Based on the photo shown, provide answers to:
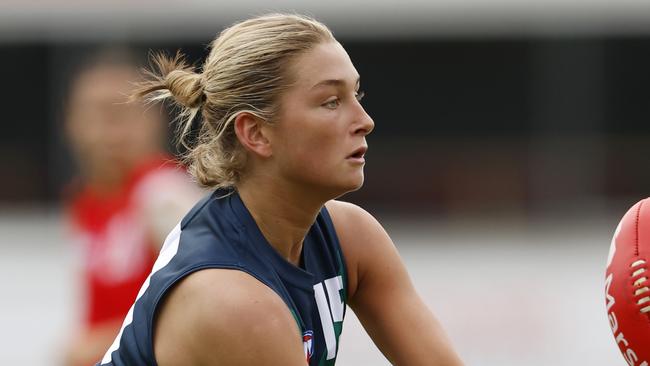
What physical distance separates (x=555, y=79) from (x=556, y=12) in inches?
29.4

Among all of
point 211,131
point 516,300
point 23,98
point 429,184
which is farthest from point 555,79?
point 211,131

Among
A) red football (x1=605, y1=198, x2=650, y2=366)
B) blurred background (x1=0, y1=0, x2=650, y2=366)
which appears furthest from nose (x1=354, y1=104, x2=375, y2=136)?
blurred background (x1=0, y1=0, x2=650, y2=366)

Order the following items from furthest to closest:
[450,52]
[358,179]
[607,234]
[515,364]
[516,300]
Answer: [450,52] < [607,234] < [516,300] < [515,364] < [358,179]

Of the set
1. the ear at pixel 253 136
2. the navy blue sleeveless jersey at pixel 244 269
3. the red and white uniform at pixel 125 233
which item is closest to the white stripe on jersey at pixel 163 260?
the navy blue sleeveless jersey at pixel 244 269

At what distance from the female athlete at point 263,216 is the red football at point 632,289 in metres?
0.43

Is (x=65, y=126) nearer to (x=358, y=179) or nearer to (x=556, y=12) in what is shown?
(x=556, y=12)

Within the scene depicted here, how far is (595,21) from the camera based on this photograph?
11719mm

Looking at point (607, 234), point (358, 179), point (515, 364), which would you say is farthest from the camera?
point (607, 234)

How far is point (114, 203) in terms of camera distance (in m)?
5.06

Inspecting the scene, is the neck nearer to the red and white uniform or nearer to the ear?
the ear

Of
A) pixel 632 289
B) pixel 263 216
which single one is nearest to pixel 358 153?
pixel 263 216

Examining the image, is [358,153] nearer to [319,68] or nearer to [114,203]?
[319,68]

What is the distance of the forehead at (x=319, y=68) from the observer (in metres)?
2.75

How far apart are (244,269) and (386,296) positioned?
0.49 m
